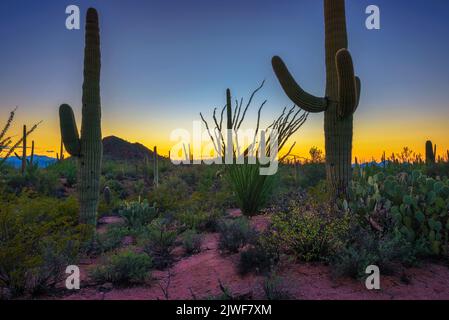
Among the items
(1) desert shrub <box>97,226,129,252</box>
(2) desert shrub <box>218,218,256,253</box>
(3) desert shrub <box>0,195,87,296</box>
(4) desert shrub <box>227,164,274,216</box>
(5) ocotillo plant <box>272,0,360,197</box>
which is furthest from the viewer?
(4) desert shrub <box>227,164,274,216</box>

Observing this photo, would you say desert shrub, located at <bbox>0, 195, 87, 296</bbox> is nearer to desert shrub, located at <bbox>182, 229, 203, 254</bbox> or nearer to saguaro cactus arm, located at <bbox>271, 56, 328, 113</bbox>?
desert shrub, located at <bbox>182, 229, 203, 254</bbox>

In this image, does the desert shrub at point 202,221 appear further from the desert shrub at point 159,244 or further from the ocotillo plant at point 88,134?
the ocotillo plant at point 88,134

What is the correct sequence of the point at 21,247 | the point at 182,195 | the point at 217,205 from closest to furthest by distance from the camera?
the point at 21,247, the point at 217,205, the point at 182,195

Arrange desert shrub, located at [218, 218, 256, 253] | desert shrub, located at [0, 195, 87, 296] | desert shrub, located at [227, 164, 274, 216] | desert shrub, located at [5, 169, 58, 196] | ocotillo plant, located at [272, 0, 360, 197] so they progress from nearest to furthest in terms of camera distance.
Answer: desert shrub, located at [0, 195, 87, 296] < desert shrub, located at [218, 218, 256, 253] < ocotillo plant, located at [272, 0, 360, 197] < desert shrub, located at [227, 164, 274, 216] < desert shrub, located at [5, 169, 58, 196]

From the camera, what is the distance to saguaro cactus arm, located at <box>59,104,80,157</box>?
8.44 metres

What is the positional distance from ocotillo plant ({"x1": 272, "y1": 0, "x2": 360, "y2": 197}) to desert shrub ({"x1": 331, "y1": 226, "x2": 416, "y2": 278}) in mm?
1777

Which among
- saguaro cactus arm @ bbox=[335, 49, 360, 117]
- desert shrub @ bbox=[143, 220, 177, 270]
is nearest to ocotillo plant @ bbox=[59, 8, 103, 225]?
desert shrub @ bbox=[143, 220, 177, 270]

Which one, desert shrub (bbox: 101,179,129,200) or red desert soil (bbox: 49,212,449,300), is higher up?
desert shrub (bbox: 101,179,129,200)

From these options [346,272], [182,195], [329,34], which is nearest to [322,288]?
[346,272]

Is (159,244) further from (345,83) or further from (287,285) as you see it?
(345,83)

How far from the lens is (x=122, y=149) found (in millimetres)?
46656
